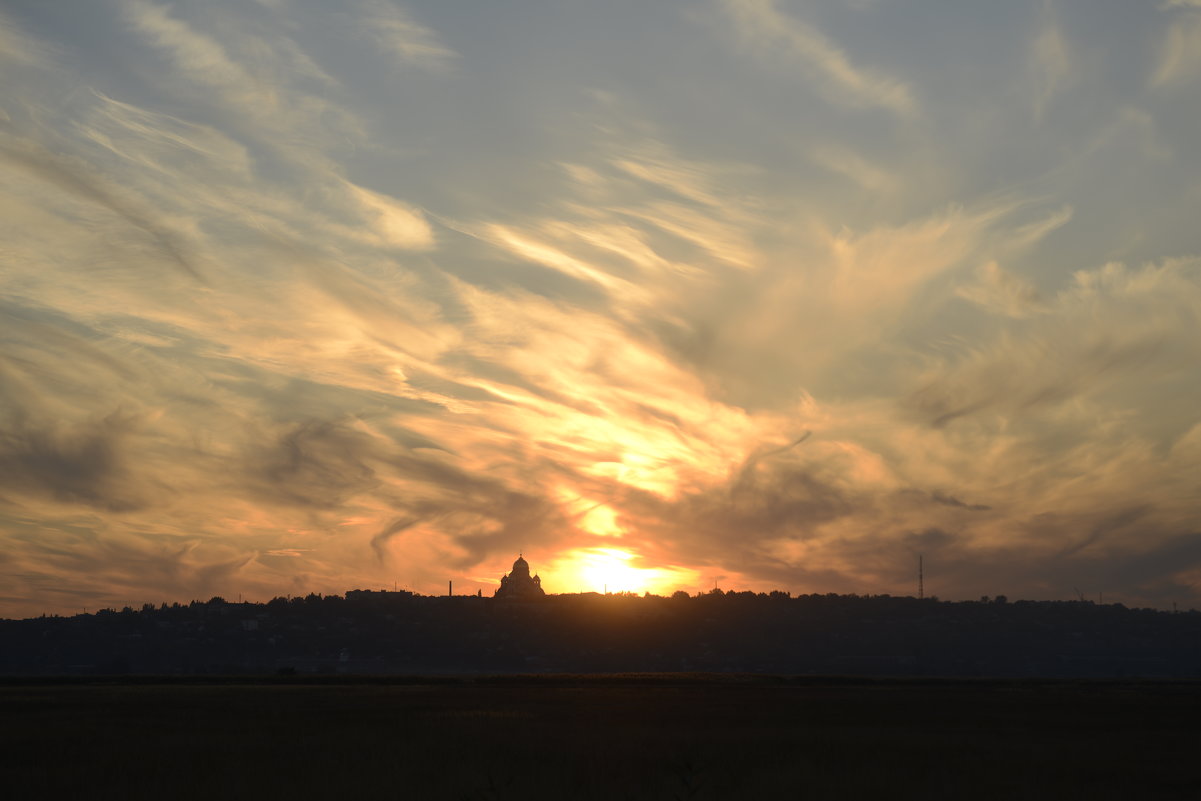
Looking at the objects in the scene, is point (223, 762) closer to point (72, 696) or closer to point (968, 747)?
point (968, 747)

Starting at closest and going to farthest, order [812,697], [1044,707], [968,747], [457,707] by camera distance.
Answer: [968,747]
[457,707]
[1044,707]
[812,697]

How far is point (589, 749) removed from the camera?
149 ft

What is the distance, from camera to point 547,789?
34.2 metres

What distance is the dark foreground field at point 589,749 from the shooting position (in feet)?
115

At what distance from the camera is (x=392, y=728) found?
55.4 m

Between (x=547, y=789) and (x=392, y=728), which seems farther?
(x=392, y=728)

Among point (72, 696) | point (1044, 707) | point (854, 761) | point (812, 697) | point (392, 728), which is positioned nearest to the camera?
point (854, 761)

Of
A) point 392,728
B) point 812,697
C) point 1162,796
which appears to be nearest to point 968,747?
point 1162,796

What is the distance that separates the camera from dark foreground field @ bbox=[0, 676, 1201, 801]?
115 feet

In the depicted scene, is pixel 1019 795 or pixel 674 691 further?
pixel 674 691

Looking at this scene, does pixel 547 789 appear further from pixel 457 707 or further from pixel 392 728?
pixel 457 707

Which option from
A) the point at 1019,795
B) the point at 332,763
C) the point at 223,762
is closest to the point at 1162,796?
the point at 1019,795

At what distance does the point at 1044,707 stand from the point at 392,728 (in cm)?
4872

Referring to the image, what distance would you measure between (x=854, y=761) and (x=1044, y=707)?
4248 cm
